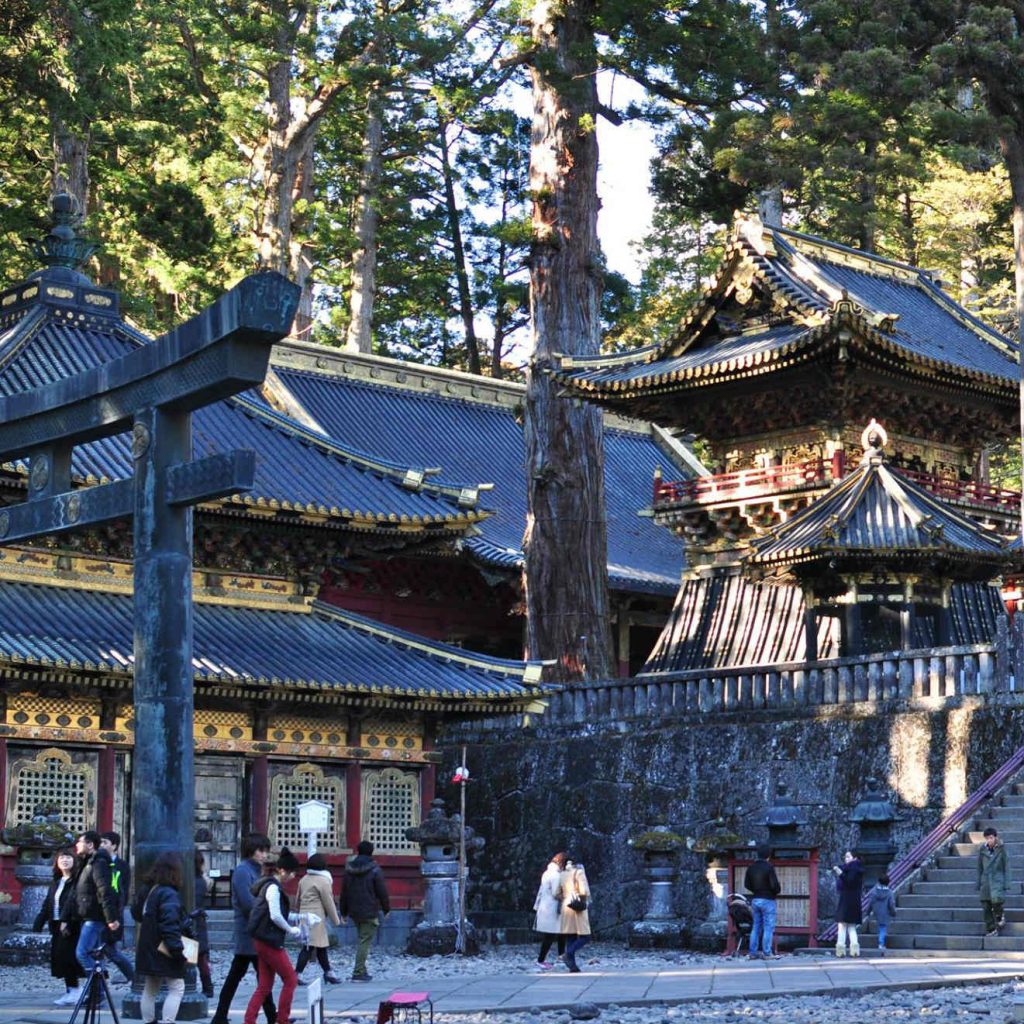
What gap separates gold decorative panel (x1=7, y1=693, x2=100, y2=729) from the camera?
955 inches

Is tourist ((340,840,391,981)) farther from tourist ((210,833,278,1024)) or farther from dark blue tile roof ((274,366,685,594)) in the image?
dark blue tile roof ((274,366,685,594))

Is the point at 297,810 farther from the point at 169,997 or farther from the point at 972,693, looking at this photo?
the point at 169,997

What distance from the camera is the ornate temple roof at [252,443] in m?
26.6

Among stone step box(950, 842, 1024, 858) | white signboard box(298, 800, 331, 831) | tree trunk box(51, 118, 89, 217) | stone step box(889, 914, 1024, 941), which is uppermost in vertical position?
tree trunk box(51, 118, 89, 217)

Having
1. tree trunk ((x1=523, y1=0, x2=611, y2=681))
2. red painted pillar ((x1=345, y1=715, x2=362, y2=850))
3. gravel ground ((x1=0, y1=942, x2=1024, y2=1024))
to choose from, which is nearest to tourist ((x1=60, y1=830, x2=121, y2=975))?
gravel ground ((x1=0, y1=942, x2=1024, y2=1024))

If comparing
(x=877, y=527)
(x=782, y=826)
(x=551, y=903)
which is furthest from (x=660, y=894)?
(x=877, y=527)

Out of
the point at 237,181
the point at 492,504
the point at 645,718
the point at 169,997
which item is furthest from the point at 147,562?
the point at 237,181

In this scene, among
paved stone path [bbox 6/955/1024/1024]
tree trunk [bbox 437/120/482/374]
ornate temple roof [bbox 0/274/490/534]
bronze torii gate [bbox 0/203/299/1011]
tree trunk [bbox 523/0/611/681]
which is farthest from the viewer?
tree trunk [bbox 437/120/482/374]

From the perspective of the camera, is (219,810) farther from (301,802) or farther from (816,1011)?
(816,1011)

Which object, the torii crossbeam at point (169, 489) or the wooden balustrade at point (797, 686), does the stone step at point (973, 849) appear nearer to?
the wooden balustrade at point (797, 686)

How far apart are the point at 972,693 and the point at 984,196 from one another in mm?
24935

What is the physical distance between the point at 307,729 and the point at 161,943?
508 inches

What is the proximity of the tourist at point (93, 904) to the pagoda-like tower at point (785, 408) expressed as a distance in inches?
681

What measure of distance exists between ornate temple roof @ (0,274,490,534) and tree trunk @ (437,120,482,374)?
21156 mm
